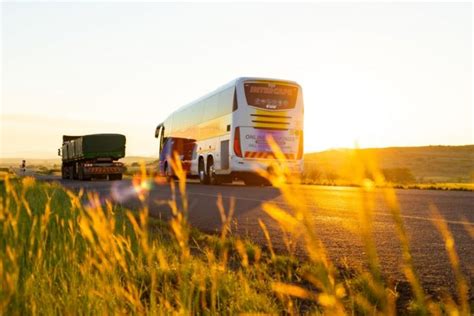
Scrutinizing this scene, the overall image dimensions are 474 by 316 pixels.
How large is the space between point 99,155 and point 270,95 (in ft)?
54.3

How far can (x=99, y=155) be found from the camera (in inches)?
1460

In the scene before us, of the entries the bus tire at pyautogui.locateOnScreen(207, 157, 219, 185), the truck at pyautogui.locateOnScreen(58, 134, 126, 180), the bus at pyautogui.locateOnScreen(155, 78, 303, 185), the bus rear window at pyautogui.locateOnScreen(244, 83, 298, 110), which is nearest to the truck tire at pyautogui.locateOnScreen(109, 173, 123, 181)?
the truck at pyautogui.locateOnScreen(58, 134, 126, 180)

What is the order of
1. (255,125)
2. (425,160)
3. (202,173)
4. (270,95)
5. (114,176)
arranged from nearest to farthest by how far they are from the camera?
(255,125) → (270,95) → (202,173) → (114,176) → (425,160)

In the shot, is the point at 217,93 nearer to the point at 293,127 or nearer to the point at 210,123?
the point at 210,123

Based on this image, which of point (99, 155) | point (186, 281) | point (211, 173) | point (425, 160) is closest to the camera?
point (186, 281)

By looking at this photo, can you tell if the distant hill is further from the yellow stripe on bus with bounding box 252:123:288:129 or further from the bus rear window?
the yellow stripe on bus with bounding box 252:123:288:129

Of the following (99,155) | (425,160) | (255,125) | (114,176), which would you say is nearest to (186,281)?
(255,125)

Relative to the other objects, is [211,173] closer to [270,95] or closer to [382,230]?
[270,95]

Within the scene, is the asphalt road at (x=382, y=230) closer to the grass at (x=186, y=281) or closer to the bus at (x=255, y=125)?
the grass at (x=186, y=281)

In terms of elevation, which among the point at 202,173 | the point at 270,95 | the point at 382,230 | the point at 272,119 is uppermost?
the point at 270,95

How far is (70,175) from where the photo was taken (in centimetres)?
4269

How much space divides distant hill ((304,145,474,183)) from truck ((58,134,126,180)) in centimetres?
3053

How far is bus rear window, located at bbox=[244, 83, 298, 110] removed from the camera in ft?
77.4

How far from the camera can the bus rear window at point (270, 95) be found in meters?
23.6
